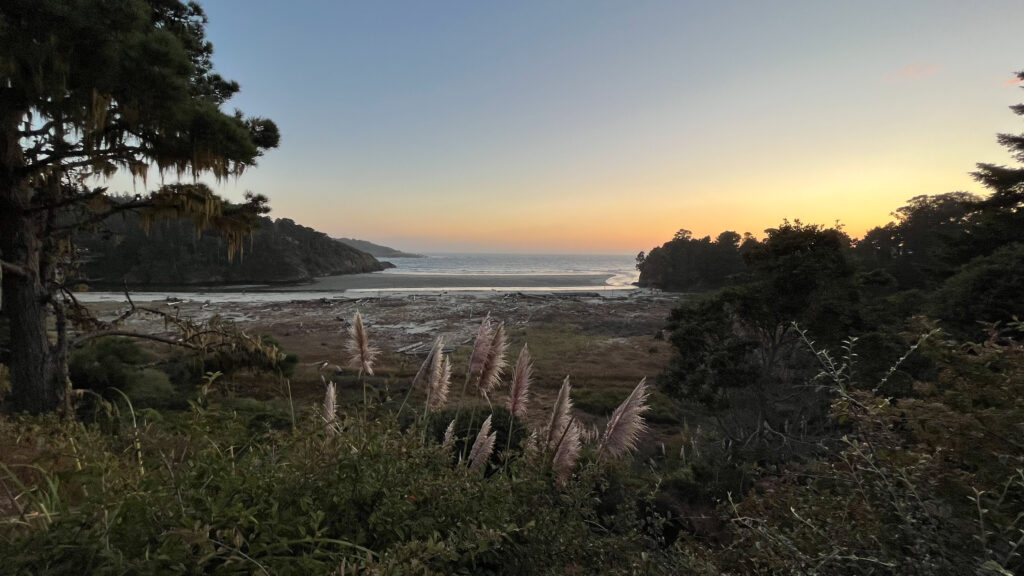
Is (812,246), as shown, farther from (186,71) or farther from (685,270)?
(685,270)

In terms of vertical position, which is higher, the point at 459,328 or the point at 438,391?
the point at 438,391

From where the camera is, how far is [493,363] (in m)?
3.93

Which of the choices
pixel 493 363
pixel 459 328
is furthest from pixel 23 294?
pixel 459 328

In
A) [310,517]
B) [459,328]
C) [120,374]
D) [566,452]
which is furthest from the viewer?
[459,328]

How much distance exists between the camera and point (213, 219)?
268 inches

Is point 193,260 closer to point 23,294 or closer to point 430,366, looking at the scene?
point 23,294

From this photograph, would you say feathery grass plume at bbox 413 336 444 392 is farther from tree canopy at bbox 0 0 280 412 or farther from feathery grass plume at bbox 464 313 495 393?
tree canopy at bbox 0 0 280 412

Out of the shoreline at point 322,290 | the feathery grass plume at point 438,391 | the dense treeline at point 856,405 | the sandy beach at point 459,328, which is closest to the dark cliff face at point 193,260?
the shoreline at point 322,290

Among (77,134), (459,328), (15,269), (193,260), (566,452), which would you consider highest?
(193,260)

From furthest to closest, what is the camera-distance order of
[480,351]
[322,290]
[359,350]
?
[322,290]
[359,350]
[480,351]

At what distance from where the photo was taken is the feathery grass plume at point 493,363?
12.8 ft

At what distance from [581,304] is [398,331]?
67.3ft

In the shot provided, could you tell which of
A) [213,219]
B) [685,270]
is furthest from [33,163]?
[685,270]

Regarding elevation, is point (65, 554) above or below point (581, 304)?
above
